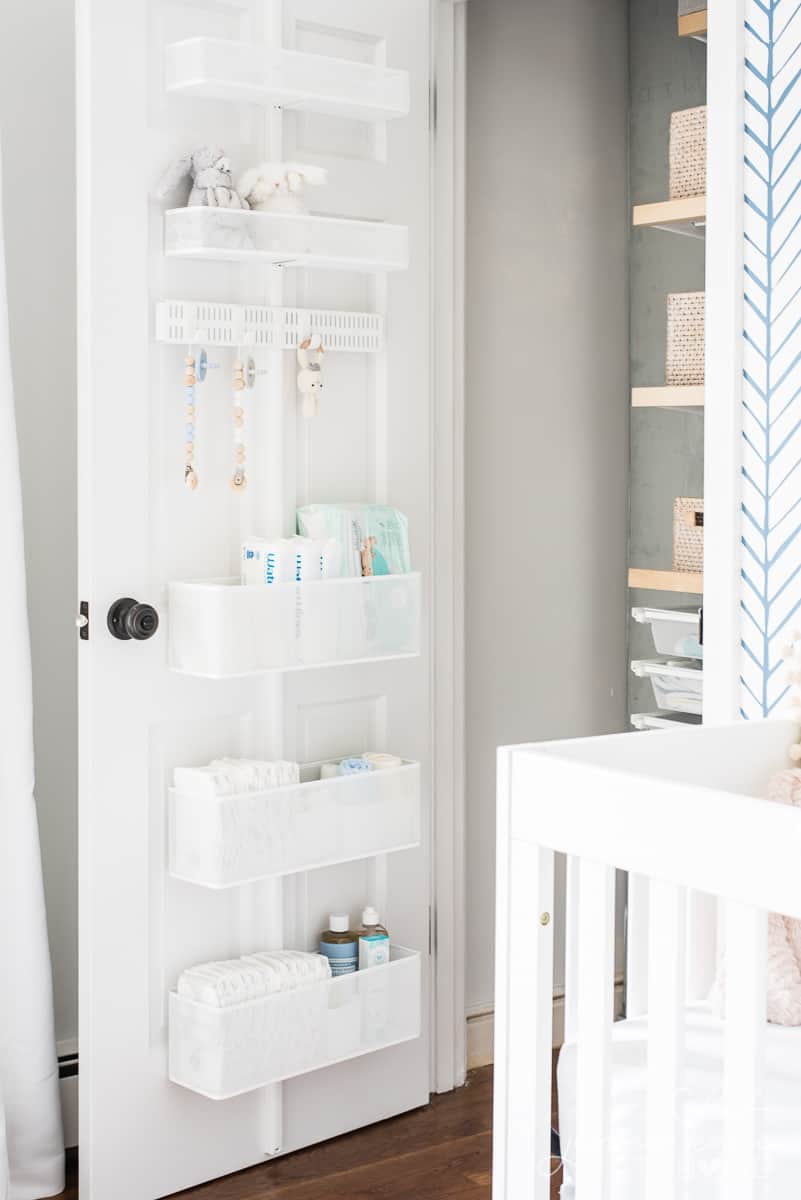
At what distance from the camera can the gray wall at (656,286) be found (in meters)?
3.24

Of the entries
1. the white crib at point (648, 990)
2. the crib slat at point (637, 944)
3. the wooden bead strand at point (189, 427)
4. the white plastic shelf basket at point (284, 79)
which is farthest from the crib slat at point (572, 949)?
the white plastic shelf basket at point (284, 79)

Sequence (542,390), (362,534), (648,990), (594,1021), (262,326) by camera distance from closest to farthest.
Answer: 1. (594,1021)
2. (648,990)
3. (262,326)
4. (362,534)
5. (542,390)

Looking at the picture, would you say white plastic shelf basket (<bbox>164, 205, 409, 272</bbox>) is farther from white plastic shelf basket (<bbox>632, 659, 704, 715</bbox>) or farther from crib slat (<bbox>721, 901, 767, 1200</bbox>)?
crib slat (<bbox>721, 901, 767, 1200</bbox>)

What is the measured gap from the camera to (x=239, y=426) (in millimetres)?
2529

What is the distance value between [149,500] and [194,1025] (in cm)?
86

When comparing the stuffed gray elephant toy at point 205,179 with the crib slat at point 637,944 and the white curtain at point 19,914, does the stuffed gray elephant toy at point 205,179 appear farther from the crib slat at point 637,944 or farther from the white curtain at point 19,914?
the crib slat at point 637,944

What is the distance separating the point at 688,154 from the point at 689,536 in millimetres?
634

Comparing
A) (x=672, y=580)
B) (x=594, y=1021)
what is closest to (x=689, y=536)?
(x=672, y=580)

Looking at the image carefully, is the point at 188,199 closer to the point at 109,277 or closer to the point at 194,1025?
the point at 109,277

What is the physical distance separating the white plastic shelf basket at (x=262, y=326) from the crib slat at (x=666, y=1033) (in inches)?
53.9

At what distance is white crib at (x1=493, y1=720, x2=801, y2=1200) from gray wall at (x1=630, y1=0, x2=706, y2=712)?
156 cm

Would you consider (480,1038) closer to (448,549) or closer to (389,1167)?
(389,1167)

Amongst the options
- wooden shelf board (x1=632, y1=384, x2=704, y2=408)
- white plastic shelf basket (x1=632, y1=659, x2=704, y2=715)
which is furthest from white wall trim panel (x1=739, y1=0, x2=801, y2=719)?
white plastic shelf basket (x1=632, y1=659, x2=704, y2=715)

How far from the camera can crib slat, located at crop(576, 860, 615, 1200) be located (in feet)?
4.80
